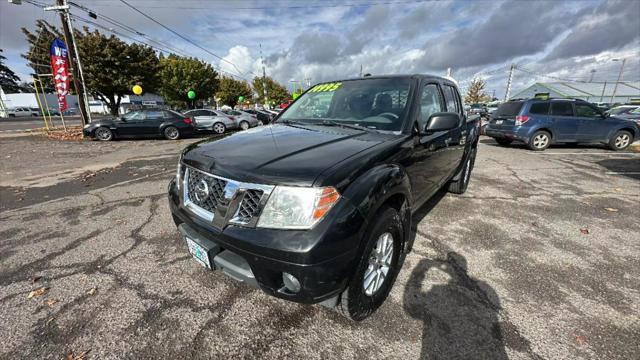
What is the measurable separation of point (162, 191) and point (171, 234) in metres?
2.06

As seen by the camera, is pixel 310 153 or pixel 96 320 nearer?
pixel 310 153

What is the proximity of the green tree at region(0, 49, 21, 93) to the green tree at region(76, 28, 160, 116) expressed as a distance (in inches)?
2612

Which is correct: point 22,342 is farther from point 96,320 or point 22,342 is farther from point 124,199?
point 124,199

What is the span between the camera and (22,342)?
76.9 inches

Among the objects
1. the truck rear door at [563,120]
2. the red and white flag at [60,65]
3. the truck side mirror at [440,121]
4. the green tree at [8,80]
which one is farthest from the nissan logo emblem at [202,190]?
the green tree at [8,80]

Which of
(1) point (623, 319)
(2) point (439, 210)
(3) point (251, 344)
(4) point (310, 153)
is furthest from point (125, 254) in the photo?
(1) point (623, 319)

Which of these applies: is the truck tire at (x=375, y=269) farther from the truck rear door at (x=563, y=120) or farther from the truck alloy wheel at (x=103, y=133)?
the truck alloy wheel at (x=103, y=133)

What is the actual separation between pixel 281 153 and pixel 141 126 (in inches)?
530

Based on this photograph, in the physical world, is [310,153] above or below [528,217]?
above

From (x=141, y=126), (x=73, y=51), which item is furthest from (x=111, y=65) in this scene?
(x=141, y=126)

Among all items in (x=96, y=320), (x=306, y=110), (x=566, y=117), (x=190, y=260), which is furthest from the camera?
(x=566, y=117)

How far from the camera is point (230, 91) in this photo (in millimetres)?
54844

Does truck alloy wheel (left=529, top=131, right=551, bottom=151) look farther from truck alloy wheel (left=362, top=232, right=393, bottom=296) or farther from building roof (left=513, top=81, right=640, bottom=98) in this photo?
building roof (left=513, top=81, right=640, bottom=98)

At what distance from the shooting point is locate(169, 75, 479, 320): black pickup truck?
1.60 m
